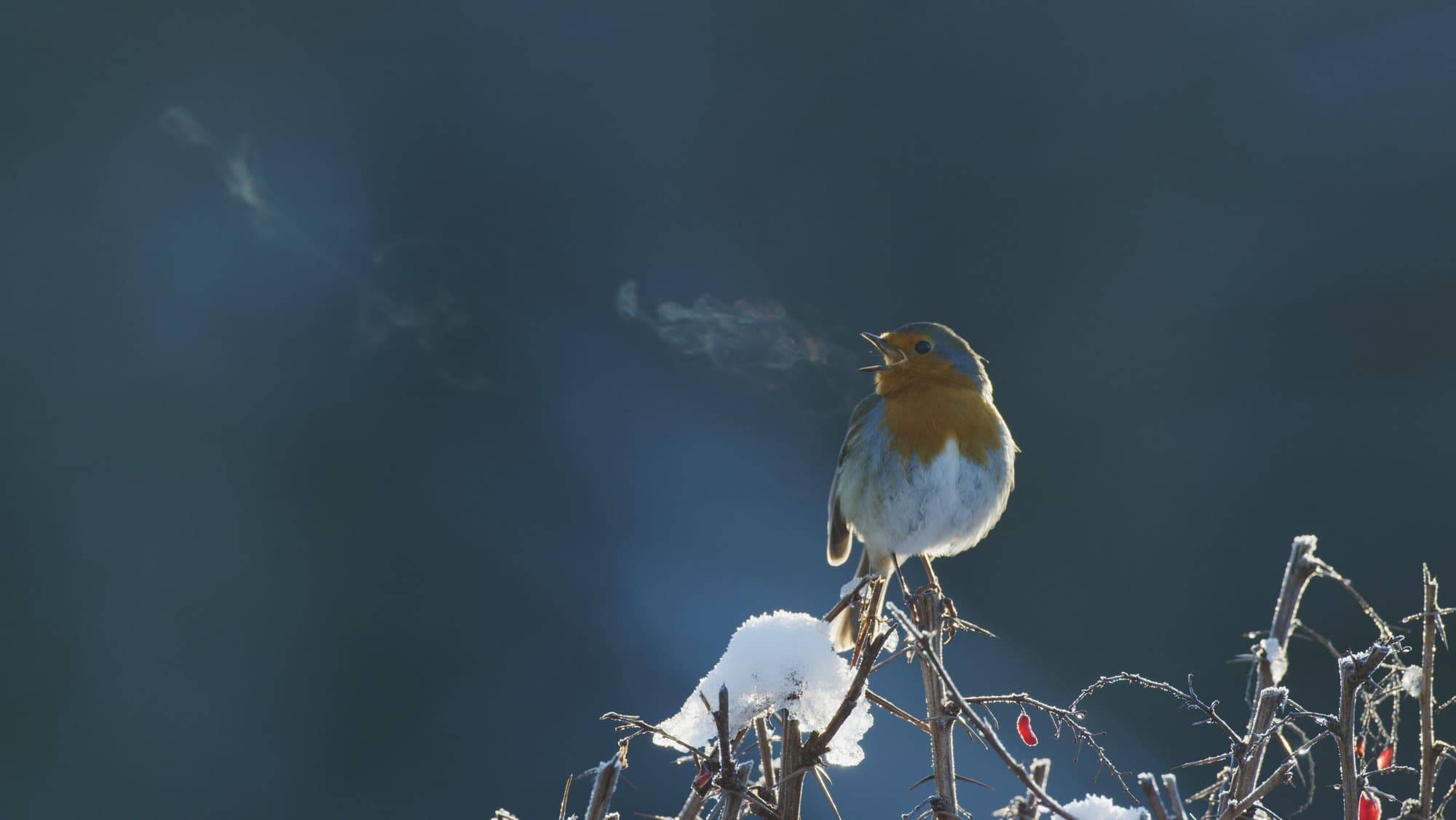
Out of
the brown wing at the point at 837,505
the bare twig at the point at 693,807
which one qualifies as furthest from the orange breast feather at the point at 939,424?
the bare twig at the point at 693,807

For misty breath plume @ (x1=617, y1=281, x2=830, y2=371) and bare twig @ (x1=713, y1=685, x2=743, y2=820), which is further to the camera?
misty breath plume @ (x1=617, y1=281, x2=830, y2=371)

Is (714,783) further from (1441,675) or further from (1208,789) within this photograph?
(1441,675)

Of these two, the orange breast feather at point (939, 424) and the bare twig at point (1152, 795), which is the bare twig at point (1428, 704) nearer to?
the bare twig at point (1152, 795)

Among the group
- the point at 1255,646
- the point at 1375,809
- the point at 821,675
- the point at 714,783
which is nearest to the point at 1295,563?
the point at 1255,646

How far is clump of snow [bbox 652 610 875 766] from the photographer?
748 millimetres

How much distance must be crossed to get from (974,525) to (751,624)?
3.25 feet

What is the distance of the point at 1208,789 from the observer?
0.75 m

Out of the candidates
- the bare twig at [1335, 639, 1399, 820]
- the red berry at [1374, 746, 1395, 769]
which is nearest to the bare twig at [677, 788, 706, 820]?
the bare twig at [1335, 639, 1399, 820]

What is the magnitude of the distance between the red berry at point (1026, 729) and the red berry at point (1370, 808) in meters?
0.27

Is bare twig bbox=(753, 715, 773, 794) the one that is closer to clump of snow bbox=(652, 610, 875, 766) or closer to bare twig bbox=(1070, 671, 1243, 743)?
clump of snow bbox=(652, 610, 875, 766)

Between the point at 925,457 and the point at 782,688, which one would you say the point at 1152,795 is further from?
the point at 925,457

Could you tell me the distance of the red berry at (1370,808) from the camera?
2.57 ft

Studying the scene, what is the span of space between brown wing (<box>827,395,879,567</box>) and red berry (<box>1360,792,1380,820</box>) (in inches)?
42.6

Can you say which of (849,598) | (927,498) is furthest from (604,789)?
(927,498)
